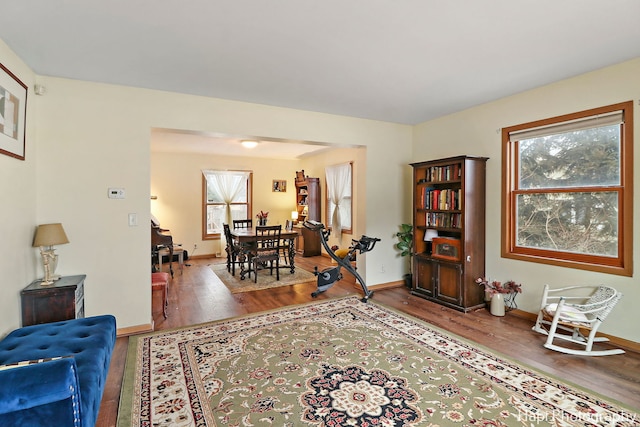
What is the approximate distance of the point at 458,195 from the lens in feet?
12.9

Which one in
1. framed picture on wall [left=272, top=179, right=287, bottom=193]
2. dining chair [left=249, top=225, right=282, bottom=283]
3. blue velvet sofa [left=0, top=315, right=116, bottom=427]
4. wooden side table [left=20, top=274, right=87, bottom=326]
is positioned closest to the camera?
blue velvet sofa [left=0, top=315, right=116, bottom=427]

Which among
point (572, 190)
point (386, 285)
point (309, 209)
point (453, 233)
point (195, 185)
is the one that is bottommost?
point (386, 285)

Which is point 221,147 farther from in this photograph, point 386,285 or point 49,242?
point 386,285

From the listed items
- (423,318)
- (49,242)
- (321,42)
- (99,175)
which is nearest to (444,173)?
(423,318)

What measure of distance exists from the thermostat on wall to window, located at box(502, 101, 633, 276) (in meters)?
4.38

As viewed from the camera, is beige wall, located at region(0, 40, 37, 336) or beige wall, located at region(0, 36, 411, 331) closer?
beige wall, located at region(0, 40, 37, 336)

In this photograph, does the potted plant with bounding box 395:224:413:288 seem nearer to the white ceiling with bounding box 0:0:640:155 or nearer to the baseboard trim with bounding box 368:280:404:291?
the baseboard trim with bounding box 368:280:404:291

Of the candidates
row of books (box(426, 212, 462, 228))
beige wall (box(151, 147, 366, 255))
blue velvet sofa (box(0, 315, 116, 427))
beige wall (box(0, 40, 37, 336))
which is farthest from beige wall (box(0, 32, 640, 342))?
beige wall (box(151, 147, 366, 255))

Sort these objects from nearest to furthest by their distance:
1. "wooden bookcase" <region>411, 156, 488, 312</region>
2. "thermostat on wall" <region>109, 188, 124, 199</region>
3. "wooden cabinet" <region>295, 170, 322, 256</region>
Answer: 1. "thermostat on wall" <region>109, 188, 124, 199</region>
2. "wooden bookcase" <region>411, 156, 488, 312</region>
3. "wooden cabinet" <region>295, 170, 322, 256</region>

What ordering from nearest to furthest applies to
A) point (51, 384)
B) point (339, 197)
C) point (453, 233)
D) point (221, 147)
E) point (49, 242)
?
point (51, 384)
point (49, 242)
point (453, 233)
point (221, 147)
point (339, 197)

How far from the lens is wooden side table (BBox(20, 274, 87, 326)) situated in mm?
2490

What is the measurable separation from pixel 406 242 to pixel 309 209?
11.0 ft

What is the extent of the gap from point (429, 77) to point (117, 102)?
319 cm

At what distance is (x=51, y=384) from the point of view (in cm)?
129
